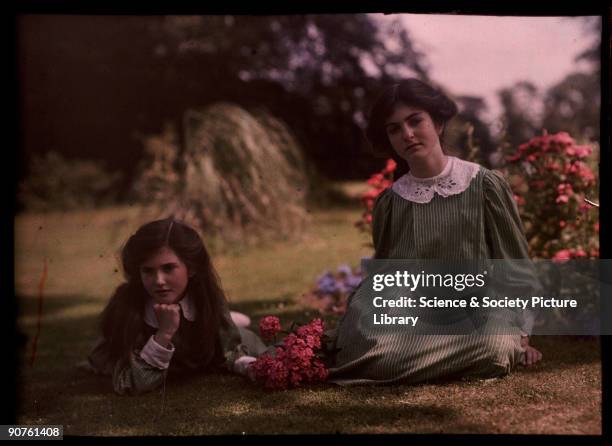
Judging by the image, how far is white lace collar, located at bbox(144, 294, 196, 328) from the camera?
3359 mm

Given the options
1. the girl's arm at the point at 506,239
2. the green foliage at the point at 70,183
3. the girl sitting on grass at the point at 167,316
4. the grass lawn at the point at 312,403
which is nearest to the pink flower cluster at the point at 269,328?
the girl sitting on grass at the point at 167,316

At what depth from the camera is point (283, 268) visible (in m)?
5.95

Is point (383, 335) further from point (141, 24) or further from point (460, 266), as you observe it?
point (141, 24)

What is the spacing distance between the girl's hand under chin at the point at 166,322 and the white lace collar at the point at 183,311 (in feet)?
0.34

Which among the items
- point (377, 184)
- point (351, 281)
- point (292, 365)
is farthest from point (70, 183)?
point (292, 365)

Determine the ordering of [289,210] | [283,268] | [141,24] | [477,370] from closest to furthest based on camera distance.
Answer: [477,370] < [283,268] < [289,210] < [141,24]

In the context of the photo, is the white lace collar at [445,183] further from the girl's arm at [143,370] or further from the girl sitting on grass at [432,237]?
the girl's arm at [143,370]

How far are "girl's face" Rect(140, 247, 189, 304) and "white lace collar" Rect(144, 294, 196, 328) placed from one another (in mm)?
58

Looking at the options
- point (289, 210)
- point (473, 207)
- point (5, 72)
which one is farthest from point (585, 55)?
point (289, 210)

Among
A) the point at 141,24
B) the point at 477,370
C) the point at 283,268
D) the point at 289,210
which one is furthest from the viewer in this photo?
the point at 141,24

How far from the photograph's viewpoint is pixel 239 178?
6.71 m

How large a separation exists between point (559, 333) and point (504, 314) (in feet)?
2.62

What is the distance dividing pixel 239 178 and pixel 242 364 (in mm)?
3526

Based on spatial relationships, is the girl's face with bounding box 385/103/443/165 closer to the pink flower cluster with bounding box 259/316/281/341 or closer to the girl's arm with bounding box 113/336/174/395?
the pink flower cluster with bounding box 259/316/281/341
